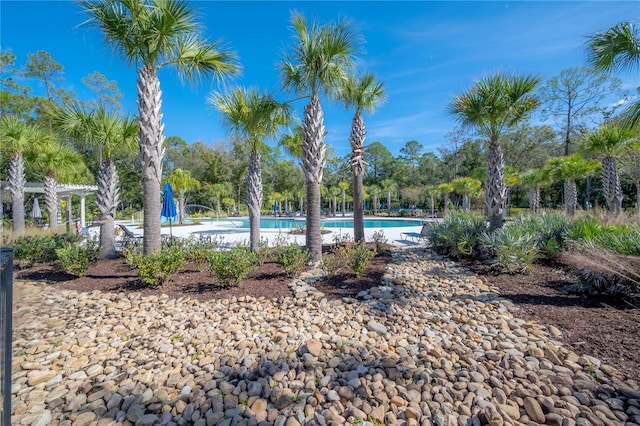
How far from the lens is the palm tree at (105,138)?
25.2 feet

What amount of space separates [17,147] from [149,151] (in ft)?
33.3

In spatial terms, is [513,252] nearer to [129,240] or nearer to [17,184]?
[129,240]

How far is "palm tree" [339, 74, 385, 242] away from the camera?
29.0 feet

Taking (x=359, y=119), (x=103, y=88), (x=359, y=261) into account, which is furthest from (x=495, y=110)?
(x=103, y=88)

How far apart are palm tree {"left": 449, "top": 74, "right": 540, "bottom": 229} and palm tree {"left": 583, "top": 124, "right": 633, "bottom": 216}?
6910 mm

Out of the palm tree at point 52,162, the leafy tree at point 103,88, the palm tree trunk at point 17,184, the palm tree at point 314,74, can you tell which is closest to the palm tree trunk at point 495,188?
the palm tree at point 314,74

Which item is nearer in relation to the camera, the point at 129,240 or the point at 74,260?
the point at 74,260

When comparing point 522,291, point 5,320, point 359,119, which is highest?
point 359,119

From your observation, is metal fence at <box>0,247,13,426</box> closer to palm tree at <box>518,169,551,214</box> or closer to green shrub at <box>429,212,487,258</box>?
green shrub at <box>429,212,487,258</box>

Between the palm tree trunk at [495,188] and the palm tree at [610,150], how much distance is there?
7.51m

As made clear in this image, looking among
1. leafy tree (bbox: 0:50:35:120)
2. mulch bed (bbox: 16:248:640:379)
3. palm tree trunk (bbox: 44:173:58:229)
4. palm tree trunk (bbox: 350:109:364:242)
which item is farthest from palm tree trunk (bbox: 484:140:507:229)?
leafy tree (bbox: 0:50:35:120)

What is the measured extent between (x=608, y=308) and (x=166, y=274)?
7.12 meters

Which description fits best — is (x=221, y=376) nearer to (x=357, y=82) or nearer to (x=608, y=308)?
(x=608, y=308)

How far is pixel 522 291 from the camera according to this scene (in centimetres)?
491
